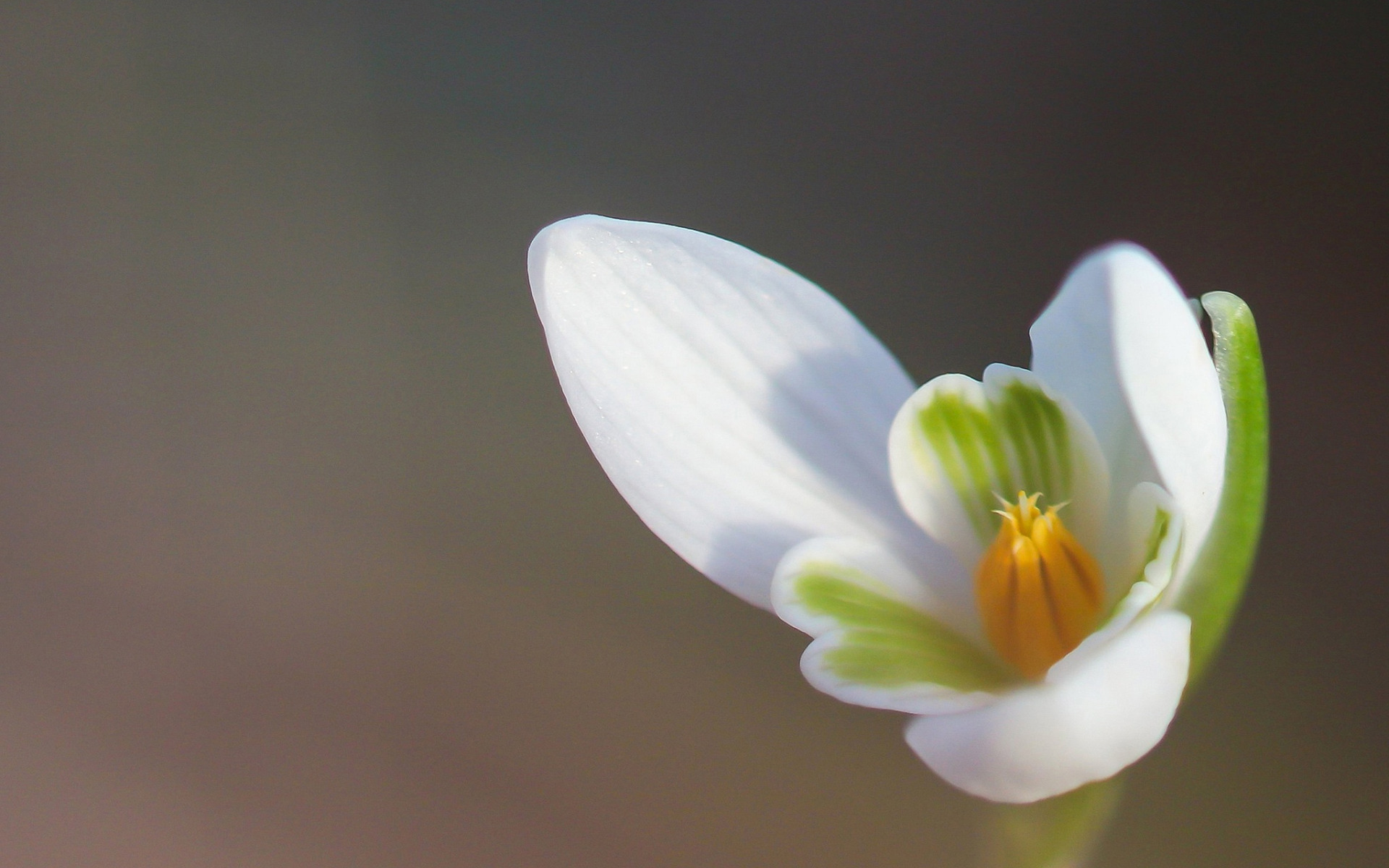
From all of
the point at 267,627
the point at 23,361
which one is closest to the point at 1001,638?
the point at 267,627

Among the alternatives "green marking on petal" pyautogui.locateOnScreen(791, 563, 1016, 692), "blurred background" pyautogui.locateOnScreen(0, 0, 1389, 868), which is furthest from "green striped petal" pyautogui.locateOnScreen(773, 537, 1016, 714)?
"blurred background" pyautogui.locateOnScreen(0, 0, 1389, 868)

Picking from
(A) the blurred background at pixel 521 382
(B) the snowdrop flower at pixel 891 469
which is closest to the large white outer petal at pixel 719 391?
(B) the snowdrop flower at pixel 891 469

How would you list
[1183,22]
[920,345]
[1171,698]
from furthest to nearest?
1. [920,345]
2. [1183,22]
3. [1171,698]

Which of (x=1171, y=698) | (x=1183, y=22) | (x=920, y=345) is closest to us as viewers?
(x=1171, y=698)

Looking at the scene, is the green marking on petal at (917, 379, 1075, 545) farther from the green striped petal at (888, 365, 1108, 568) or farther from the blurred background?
the blurred background

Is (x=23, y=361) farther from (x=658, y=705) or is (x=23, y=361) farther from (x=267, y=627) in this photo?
(x=658, y=705)

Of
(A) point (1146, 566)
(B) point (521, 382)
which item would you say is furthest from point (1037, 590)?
(B) point (521, 382)

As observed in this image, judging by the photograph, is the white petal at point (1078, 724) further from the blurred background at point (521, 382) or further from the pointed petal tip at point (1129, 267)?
the blurred background at point (521, 382)
